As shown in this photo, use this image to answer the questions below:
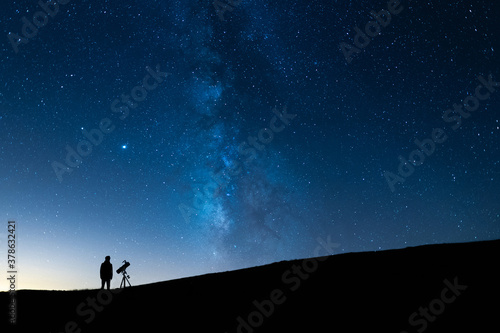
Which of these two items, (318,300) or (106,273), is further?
(106,273)

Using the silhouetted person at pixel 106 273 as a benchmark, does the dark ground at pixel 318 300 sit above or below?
below

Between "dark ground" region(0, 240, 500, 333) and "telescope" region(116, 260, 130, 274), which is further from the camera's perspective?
"telescope" region(116, 260, 130, 274)

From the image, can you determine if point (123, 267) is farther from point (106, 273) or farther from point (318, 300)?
point (318, 300)

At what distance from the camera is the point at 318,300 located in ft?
25.7

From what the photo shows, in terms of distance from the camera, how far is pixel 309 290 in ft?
27.5

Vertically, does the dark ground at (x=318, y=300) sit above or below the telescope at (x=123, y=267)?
below

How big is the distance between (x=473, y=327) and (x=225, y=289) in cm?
610

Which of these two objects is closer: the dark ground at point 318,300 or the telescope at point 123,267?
the dark ground at point 318,300

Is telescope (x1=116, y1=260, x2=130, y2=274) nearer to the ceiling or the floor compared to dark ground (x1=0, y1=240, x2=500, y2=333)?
nearer to the ceiling

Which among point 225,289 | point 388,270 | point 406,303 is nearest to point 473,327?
point 406,303

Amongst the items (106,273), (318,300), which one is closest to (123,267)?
(106,273)

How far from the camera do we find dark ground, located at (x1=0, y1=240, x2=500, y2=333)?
254 inches

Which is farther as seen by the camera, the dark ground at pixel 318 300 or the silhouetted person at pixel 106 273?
the silhouetted person at pixel 106 273

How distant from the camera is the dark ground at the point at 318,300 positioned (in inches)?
254
